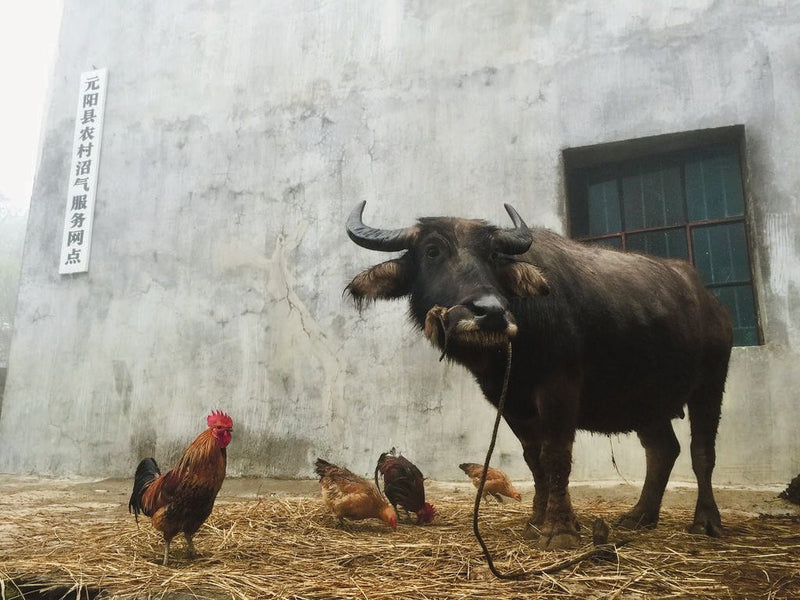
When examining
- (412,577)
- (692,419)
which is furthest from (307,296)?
(412,577)

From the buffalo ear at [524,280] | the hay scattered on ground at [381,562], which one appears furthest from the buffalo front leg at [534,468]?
the buffalo ear at [524,280]

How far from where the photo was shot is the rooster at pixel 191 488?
3223 mm

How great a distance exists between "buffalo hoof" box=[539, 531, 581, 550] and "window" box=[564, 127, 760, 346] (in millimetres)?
3840

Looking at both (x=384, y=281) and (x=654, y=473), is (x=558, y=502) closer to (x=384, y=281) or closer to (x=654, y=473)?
(x=654, y=473)

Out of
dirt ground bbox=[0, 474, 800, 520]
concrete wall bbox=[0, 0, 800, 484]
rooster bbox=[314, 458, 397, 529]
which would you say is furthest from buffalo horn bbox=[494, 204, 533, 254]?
concrete wall bbox=[0, 0, 800, 484]

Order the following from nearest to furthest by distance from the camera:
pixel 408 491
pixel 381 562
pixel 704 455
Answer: pixel 381 562 → pixel 704 455 → pixel 408 491

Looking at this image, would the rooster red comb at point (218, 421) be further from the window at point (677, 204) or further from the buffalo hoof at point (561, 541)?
the window at point (677, 204)

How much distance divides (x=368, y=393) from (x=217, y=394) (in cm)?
199

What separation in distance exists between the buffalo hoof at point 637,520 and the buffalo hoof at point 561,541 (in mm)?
1033

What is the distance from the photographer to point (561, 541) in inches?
130

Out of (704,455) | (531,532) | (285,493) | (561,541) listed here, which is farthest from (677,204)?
(285,493)

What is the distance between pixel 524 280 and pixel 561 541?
1362 millimetres

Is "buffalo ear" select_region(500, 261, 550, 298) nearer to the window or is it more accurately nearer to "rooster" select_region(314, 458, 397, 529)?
"rooster" select_region(314, 458, 397, 529)

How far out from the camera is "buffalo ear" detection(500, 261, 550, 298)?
343 centimetres
